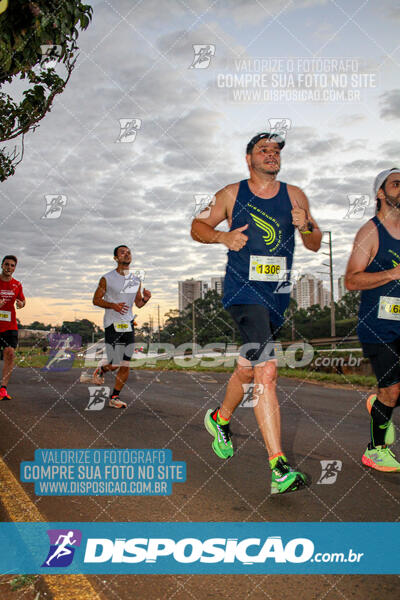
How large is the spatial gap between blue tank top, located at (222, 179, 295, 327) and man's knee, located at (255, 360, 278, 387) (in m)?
0.34

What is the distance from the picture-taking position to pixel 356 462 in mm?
4781

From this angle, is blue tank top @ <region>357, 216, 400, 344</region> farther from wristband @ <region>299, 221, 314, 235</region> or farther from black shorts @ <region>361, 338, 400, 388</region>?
wristband @ <region>299, 221, 314, 235</region>

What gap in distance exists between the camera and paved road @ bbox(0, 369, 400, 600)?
2547 mm

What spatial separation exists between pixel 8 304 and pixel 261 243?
20.9 ft

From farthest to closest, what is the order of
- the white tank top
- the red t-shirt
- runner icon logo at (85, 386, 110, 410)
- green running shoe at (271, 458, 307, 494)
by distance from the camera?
1. the red t-shirt
2. runner icon logo at (85, 386, 110, 410)
3. the white tank top
4. green running shoe at (271, 458, 307, 494)

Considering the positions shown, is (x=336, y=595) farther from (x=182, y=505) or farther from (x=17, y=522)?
(x=17, y=522)

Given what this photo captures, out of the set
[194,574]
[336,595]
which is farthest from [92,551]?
[336,595]

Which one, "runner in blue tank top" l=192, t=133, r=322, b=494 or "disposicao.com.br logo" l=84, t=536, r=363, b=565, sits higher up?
"runner in blue tank top" l=192, t=133, r=322, b=494

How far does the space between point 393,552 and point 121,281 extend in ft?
18.8

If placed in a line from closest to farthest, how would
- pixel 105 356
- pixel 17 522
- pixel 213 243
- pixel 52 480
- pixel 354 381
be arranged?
pixel 17 522 → pixel 213 243 → pixel 52 480 → pixel 105 356 → pixel 354 381

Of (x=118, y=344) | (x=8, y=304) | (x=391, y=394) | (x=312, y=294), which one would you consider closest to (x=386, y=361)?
(x=391, y=394)

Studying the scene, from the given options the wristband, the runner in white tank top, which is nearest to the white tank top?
the runner in white tank top

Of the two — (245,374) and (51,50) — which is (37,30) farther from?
(245,374)

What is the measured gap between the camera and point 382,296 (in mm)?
4215
